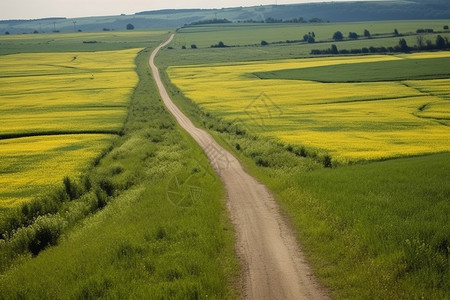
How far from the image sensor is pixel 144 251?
15.4 meters

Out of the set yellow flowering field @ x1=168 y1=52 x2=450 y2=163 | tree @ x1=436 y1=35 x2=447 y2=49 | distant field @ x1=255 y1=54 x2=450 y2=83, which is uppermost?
tree @ x1=436 y1=35 x2=447 y2=49

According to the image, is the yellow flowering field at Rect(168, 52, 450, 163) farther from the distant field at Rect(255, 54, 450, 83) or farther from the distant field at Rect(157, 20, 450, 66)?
the distant field at Rect(157, 20, 450, 66)

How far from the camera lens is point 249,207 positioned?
20.2 m

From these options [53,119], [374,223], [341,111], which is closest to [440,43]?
[341,111]

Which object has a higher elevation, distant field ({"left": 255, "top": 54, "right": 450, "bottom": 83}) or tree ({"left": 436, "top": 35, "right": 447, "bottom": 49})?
tree ({"left": 436, "top": 35, "right": 447, "bottom": 49})

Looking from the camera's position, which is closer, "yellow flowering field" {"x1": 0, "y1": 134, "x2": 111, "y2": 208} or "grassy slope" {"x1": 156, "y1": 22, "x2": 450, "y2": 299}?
"grassy slope" {"x1": 156, "y1": 22, "x2": 450, "y2": 299}

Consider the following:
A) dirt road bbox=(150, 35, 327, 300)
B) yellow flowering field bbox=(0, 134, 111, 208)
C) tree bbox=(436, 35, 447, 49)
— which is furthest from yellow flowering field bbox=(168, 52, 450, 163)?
tree bbox=(436, 35, 447, 49)

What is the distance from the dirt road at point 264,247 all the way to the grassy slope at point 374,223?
1.91 ft

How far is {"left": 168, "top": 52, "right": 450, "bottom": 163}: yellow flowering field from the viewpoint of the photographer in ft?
106

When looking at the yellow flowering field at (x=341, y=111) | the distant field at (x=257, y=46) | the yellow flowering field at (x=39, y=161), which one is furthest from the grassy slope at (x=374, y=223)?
the distant field at (x=257, y=46)

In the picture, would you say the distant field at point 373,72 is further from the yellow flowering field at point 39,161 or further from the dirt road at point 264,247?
the dirt road at point 264,247

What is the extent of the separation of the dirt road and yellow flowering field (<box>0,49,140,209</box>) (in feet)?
38.2

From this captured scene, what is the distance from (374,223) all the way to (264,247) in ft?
14.3

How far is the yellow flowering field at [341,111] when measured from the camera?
32.3 metres
